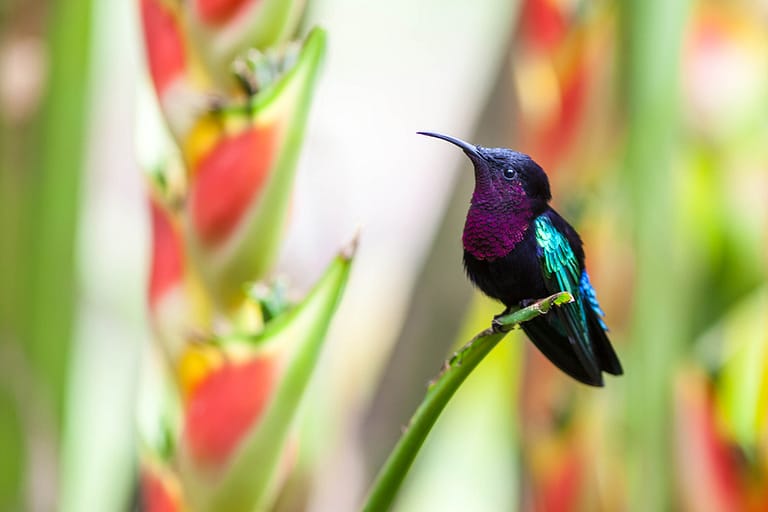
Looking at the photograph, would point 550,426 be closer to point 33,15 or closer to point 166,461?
point 166,461

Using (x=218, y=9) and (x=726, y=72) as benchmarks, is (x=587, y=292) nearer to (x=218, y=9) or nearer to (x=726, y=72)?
(x=218, y=9)

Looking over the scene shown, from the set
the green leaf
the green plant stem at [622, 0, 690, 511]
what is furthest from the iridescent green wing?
the green plant stem at [622, 0, 690, 511]

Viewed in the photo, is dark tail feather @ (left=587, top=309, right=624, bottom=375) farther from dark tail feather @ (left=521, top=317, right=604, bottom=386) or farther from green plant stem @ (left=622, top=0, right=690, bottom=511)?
green plant stem @ (left=622, top=0, right=690, bottom=511)

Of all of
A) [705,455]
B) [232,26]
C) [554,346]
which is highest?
[232,26]

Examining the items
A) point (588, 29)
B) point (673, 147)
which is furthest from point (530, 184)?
point (673, 147)

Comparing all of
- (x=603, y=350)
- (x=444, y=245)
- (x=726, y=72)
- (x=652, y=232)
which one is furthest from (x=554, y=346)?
(x=726, y=72)

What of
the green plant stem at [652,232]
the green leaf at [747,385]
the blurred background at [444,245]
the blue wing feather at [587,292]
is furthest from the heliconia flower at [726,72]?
the blue wing feather at [587,292]
